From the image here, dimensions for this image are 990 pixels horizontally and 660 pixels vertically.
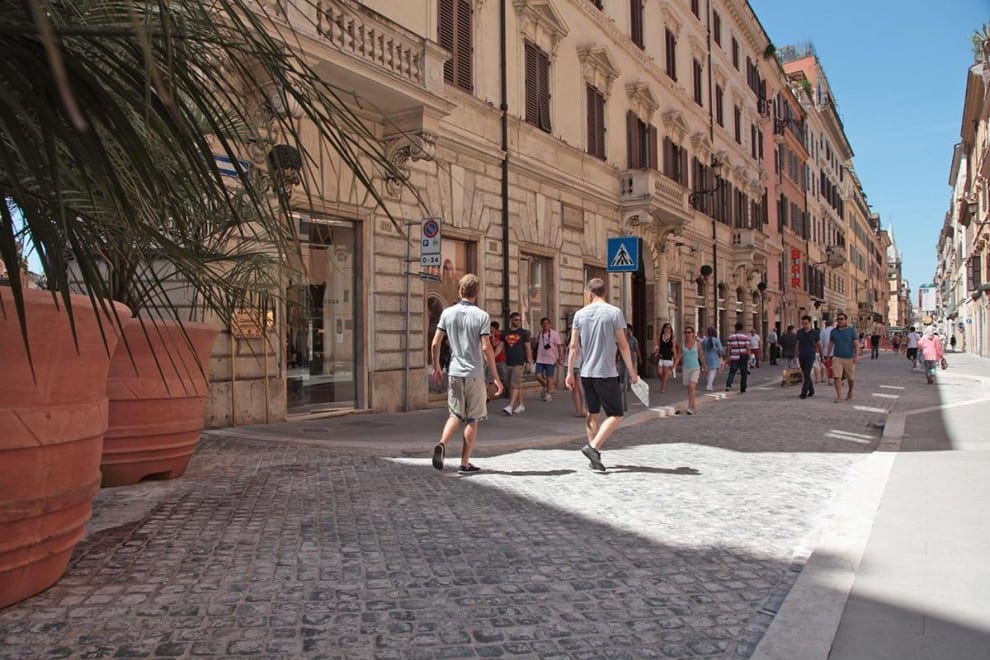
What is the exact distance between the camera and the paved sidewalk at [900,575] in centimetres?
276

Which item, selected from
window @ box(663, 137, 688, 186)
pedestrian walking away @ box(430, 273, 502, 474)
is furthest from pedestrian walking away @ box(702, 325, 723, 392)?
pedestrian walking away @ box(430, 273, 502, 474)

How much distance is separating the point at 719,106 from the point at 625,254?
63.8 feet

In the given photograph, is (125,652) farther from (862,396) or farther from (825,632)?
(862,396)

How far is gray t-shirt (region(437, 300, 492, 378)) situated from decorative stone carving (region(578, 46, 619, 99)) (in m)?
13.2

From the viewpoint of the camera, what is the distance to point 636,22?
21.1 metres

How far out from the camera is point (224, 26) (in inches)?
61.0

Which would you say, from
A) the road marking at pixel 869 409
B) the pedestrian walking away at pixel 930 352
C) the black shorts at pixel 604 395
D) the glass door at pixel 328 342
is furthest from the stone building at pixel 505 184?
the pedestrian walking away at pixel 930 352

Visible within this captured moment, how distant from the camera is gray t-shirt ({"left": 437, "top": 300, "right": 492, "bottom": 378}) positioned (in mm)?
6352

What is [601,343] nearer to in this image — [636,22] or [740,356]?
[740,356]

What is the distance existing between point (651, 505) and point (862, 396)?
12.1 m

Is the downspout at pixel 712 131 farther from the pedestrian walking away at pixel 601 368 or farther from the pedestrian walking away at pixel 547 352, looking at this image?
the pedestrian walking away at pixel 601 368

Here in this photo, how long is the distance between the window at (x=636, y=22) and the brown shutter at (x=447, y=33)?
28.7ft

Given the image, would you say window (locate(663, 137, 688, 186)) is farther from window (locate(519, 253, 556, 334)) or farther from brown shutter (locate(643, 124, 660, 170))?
window (locate(519, 253, 556, 334))

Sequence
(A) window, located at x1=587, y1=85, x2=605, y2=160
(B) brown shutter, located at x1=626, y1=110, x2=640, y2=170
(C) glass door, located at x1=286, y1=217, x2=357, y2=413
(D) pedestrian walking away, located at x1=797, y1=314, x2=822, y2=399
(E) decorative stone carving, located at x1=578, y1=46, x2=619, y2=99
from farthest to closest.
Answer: (B) brown shutter, located at x1=626, y1=110, x2=640, y2=170 < (A) window, located at x1=587, y1=85, x2=605, y2=160 < (E) decorative stone carving, located at x1=578, y1=46, x2=619, y2=99 < (D) pedestrian walking away, located at x1=797, y1=314, x2=822, y2=399 < (C) glass door, located at x1=286, y1=217, x2=357, y2=413
